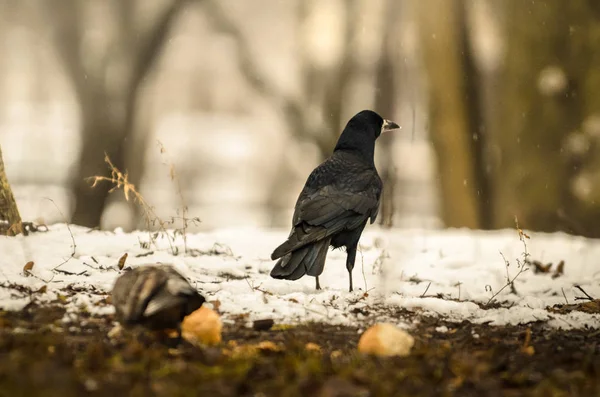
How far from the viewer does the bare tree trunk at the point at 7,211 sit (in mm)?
5379

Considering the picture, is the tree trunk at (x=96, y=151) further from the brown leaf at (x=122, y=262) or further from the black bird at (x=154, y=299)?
the black bird at (x=154, y=299)

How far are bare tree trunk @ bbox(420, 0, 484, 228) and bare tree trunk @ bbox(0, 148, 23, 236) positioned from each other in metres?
4.53

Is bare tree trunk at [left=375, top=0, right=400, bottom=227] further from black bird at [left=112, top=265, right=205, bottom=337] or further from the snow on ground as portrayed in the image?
black bird at [left=112, top=265, right=205, bottom=337]

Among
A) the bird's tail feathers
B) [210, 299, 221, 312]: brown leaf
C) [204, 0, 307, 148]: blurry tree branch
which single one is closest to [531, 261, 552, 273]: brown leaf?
the bird's tail feathers

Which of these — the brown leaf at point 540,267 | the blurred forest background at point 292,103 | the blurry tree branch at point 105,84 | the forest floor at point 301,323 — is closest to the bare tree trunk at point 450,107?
the blurred forest background at point 292,103

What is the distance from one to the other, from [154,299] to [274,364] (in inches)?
28.8

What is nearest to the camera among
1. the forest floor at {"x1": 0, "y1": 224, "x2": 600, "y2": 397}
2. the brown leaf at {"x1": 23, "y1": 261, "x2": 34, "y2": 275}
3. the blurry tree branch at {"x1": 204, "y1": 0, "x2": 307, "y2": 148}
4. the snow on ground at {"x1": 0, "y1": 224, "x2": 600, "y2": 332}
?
the forest floor at {"x1": 0, "y1": 224, "x2": 600, "y2": 397}

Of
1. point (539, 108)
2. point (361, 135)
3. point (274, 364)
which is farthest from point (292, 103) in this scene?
point (274, 364)

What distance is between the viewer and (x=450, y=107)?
305 inches

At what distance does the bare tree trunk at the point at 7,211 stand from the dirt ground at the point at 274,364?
6.31 ft

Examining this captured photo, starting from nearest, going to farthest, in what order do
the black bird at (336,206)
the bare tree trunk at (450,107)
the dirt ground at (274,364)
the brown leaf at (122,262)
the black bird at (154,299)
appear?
the dirt ground at (274,364), the black bird at (154,299), the black bird at (336,206), the brown leaf at (122,262), the bare tree trunk at (450,107)

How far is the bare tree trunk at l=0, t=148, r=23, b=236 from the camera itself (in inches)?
212

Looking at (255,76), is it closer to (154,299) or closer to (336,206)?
(336,206)

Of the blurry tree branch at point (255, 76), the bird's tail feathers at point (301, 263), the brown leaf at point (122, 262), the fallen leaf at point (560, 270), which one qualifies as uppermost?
the blurry tree branch at point (255, 76)
